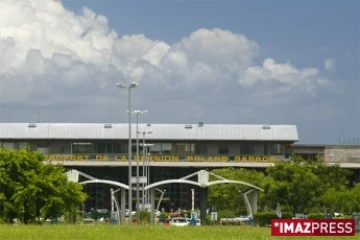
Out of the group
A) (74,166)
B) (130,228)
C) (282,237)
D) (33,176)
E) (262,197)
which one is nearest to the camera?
(282,237)

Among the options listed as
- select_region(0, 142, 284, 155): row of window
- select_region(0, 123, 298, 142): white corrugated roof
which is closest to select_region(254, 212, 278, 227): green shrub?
select_region(0, 142, 284, 155): row of window

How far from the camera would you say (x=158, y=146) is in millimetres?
119000

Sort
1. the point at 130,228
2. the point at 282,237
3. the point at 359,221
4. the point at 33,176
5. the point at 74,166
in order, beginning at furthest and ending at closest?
1. the point at 74,166
2. the point at 33,176
3. the point at 359,221
4. the point at 130,228
5. the point at 282,237

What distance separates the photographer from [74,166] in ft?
376

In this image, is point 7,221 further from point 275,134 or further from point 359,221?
point 275,134

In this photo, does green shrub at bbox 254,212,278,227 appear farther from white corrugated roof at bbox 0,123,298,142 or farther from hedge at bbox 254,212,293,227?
white corrugated roof at bbox 0,123,298,142

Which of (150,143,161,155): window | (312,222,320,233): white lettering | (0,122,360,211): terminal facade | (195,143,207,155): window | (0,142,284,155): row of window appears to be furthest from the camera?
(195,143,207,155): window

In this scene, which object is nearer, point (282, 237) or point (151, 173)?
point (282, 237)

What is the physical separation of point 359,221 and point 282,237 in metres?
15.8

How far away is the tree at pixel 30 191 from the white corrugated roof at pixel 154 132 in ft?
202

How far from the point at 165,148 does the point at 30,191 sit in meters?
66.0

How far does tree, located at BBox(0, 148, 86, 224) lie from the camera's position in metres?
53.6

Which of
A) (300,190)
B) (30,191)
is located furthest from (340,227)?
(300,190)

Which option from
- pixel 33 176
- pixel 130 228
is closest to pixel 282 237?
pixel 130 228
